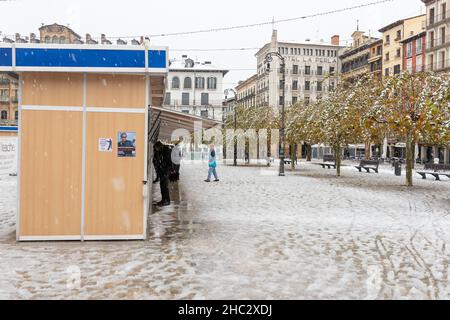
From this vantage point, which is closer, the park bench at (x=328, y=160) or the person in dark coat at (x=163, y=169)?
the person in dark coat at (x=163, y=169)

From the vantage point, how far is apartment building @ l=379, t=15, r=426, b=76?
62897mm

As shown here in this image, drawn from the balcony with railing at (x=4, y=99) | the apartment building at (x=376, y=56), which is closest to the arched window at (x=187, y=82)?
the balcony with railing at (x=4, y=99)

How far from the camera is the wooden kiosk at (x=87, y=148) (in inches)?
324

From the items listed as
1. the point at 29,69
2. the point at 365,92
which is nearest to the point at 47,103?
the point at 29,69

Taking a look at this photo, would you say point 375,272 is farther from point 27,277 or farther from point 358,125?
point 358,125

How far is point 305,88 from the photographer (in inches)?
3260

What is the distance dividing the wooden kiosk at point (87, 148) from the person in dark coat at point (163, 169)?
463cm

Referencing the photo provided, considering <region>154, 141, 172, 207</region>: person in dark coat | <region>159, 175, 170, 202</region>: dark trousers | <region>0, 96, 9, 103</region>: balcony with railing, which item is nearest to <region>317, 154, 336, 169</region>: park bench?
<region>154, 141, 172, 207</region>: person in dark coat

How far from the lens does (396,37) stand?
213 ft

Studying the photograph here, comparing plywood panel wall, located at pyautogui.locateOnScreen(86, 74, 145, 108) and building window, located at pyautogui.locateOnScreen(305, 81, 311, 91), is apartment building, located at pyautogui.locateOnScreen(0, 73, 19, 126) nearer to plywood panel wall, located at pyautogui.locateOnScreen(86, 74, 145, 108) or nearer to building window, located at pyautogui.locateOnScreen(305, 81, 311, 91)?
building window, located at pyautogui.locateOnScreen(305, 81, 311, 91)

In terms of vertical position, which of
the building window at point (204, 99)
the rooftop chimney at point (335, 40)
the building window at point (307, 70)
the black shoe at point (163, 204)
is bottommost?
the black shoe at point (163, 204)

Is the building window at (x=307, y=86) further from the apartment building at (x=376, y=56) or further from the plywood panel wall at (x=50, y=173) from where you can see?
the plywood panel wall at (x=50, y=173)

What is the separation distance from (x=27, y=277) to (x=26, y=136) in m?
2.99

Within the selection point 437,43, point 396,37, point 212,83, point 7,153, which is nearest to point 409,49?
point 396,37
